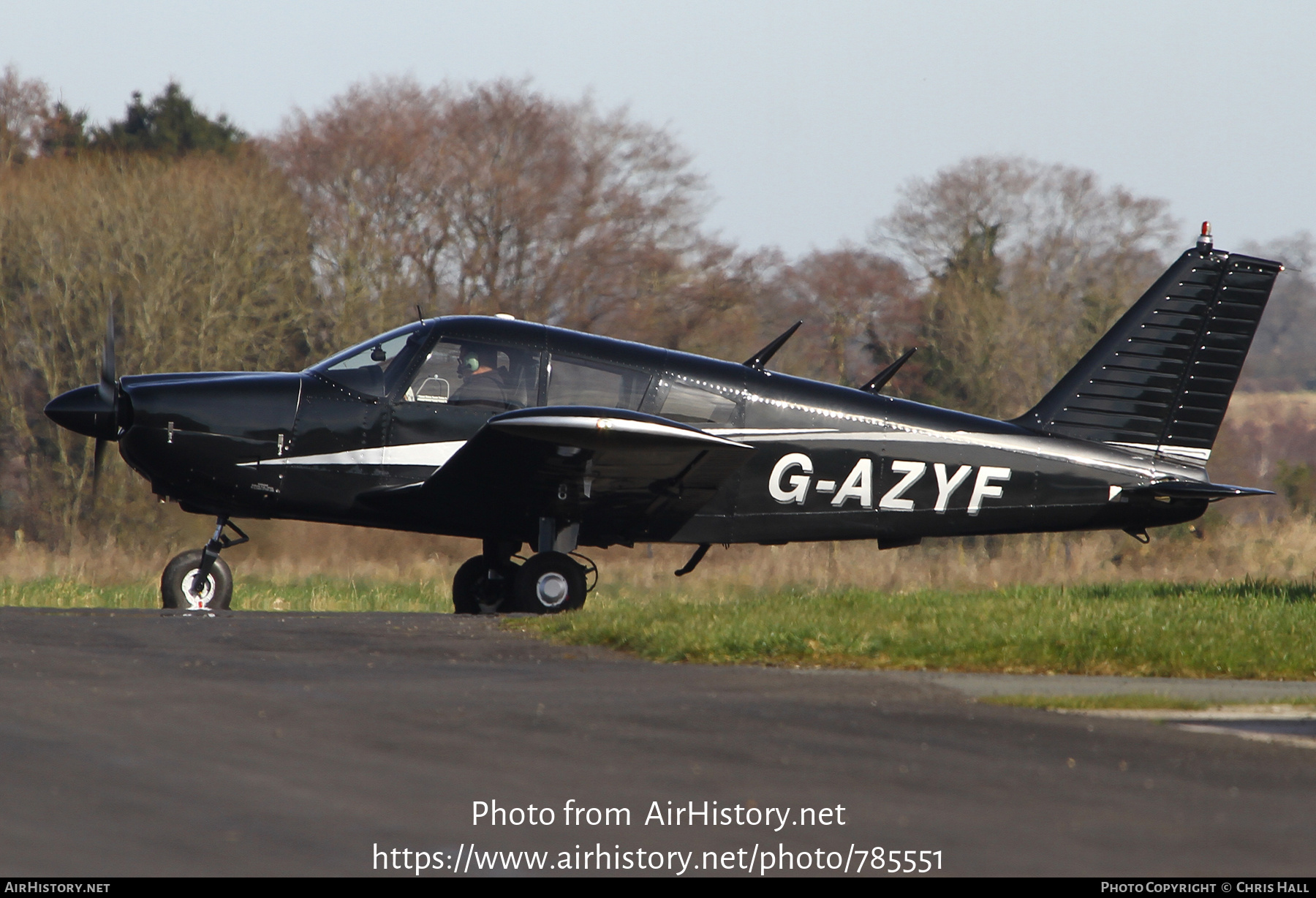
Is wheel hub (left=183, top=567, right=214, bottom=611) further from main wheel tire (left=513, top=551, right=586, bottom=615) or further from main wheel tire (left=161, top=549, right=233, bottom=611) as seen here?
main wheel tire (left=513, top=551, right=586, bottom=615)

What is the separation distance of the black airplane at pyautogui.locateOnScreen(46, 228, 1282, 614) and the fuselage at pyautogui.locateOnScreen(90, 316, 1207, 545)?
17 mm

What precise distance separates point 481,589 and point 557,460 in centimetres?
207

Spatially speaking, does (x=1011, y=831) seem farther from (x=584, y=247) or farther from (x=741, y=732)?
(x=584, y=247)

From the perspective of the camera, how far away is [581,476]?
40.7 feet

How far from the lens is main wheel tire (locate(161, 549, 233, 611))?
12727mm

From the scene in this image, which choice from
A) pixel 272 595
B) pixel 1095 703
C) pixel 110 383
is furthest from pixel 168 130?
pixel 1095 703

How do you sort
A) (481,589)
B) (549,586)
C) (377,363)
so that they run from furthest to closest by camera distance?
1. (481,589)
2. (377,363)
3. (549,586)

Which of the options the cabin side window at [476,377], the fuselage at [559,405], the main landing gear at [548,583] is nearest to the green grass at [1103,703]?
the main landing gear at [548,583]

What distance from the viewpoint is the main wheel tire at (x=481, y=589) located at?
44.6ft

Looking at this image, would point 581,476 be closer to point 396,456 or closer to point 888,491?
point 396,456

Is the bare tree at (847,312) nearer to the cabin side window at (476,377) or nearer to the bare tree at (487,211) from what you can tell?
the bare tree at (487,211)

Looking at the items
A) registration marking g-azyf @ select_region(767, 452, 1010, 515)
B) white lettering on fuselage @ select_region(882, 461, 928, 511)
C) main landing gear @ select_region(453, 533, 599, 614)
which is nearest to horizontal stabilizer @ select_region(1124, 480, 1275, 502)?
registration marking g-azyf @ select_region(767, 452, 1010, 515)

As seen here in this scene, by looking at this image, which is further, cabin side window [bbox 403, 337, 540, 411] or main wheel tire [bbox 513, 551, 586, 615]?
cabin side window [bbox 403, 337, 540, 411]
